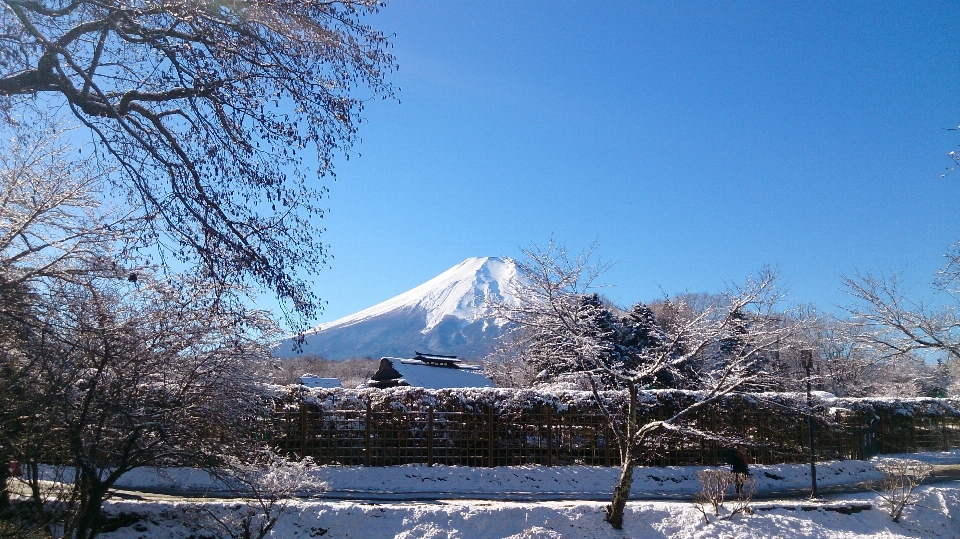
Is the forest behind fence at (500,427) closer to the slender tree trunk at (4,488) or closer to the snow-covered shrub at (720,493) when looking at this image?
the snow-covered shrub at (720,493)

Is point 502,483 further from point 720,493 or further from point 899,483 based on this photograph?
point 899,483

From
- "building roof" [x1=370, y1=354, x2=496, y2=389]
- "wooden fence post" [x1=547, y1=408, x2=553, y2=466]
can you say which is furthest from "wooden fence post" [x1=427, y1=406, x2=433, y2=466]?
"building roof" [x1=370, y1=354, x2=496, y2=389]

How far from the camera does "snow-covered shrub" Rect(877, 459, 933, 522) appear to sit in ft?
42.8

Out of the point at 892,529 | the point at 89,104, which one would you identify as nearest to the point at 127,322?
the point at 89,104

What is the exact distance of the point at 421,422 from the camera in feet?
51.9

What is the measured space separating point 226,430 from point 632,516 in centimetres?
727

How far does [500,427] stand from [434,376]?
40.3 feet

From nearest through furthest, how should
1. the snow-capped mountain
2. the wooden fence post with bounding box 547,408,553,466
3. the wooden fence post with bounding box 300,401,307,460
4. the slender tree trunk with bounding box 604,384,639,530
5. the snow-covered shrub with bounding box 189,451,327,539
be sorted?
the snow-covered shrub with bounding box 189,451,327,539
the slender tree trunk with bounding box 604,384,639,530
the wooden fence post with bounding box 300,401,307,460
the wooden fence post with bounding box 547,408,553,466
the snow-capped mountain

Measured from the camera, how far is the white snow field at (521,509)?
1094 centimetres

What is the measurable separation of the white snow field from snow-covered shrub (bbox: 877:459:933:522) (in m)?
0.24

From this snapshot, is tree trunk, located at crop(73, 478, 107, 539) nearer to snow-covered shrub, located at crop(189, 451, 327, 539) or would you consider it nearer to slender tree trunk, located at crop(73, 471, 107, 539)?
slender tree trunk, located at crop(73, 471, 107, 539)

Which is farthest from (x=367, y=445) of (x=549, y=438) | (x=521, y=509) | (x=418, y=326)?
(x=418, y=326)

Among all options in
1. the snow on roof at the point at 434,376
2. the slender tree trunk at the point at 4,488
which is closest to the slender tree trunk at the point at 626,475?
the slender tree trunk at the point at 4,488

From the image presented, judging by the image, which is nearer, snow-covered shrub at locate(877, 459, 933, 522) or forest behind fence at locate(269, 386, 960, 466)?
snow-covered shrub at locate(877, 459, 933, 522)
